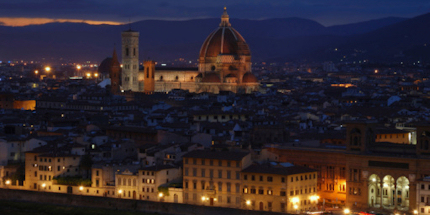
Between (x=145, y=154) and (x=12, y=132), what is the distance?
13.0m

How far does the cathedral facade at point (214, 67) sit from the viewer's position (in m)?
122

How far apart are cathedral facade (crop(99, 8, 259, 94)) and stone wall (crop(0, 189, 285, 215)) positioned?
7089 cm

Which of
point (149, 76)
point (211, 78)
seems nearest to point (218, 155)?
point (211, 78)

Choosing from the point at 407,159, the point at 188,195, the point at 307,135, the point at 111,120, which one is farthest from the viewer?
the point at 111,120

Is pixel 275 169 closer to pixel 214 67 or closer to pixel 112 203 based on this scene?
pixel 112 203

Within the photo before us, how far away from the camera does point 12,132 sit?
195 ft

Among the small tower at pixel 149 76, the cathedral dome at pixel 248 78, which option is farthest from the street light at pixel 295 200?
the small tower at pixel 149 76

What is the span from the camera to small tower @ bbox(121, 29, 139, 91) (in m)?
125

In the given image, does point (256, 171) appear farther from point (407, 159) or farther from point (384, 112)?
point (384, 112)

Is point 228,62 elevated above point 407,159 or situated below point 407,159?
above

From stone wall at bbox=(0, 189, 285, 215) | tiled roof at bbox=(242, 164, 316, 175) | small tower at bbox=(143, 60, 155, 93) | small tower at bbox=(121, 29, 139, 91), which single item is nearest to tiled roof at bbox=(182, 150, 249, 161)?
tiled roof at bbox=(242, 164, 316, 175)

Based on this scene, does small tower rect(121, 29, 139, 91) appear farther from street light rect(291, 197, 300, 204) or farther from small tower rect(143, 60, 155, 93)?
street light rect(291, 197, 300, 204)

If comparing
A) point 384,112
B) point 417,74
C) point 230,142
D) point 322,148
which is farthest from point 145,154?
point 417,74

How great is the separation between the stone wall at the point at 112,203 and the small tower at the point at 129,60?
73.8 metres
